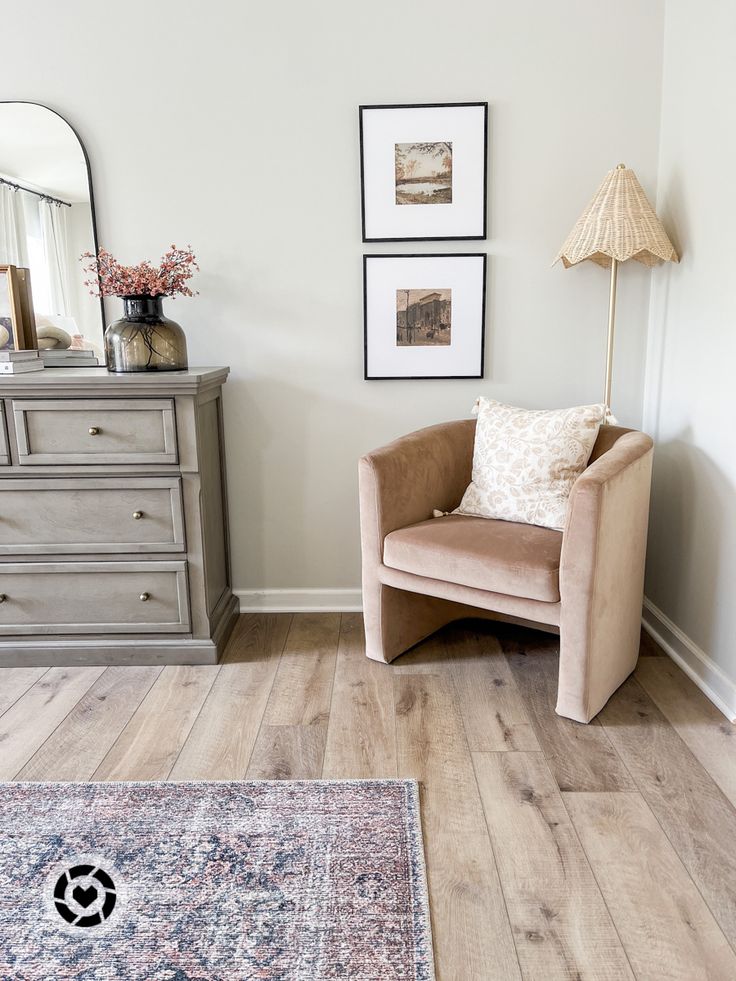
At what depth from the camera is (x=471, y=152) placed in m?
2.75

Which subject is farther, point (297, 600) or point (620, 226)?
point (297, 600)

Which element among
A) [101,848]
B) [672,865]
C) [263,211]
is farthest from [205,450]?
[672,865]

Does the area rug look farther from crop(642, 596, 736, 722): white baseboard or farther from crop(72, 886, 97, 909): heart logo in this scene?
crop(642, 596, 736, 722): white baseboard

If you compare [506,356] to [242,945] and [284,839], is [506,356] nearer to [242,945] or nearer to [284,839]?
[284,839]

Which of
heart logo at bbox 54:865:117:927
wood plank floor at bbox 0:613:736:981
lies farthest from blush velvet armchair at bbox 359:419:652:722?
heart logo at bbox 54:865:117:927

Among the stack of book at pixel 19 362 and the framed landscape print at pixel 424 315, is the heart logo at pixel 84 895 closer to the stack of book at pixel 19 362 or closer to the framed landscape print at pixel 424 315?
the stack of book at pixel 19 362

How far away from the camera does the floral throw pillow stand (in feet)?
8.02

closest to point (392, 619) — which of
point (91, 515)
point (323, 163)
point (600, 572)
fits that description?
point (600, 572)

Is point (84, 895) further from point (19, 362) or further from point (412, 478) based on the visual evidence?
point (19, 362)

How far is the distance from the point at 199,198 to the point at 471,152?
3.31 ft

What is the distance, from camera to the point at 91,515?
8.39ft

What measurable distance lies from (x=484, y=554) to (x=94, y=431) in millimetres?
1316

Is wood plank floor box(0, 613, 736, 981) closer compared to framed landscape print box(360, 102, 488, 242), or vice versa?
wood plank floor box(0, 613, 736, 981)

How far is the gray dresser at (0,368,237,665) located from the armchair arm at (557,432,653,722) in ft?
3.99
